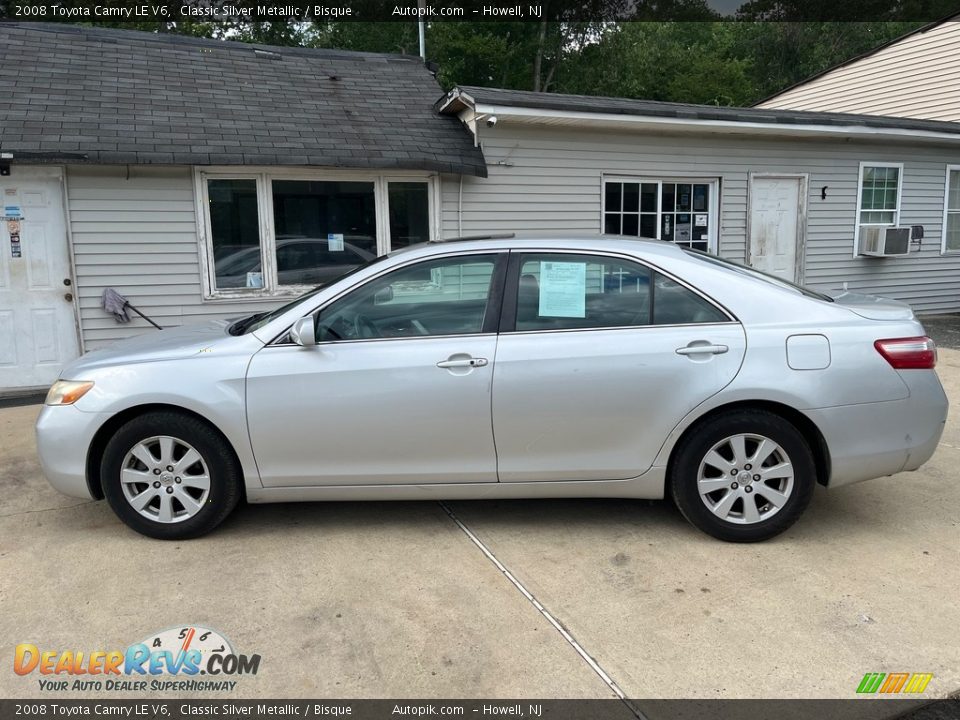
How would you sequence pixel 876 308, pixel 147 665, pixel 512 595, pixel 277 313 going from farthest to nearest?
pixel 277 313 < pixel 876 308 < pixel 512 595 < pixel 147 665

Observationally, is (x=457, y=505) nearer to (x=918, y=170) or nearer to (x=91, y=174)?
(x=91, y=174)

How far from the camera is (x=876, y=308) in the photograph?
147 inches

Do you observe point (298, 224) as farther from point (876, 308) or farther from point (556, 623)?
point (556, 623)

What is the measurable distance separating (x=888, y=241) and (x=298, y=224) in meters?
8.65

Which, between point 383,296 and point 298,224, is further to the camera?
point 298,224

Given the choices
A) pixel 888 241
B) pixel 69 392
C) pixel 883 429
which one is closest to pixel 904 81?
pixel 888 241

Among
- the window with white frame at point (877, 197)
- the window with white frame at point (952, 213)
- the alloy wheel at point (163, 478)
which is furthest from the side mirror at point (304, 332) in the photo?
the window with white frame at point (952, 213)

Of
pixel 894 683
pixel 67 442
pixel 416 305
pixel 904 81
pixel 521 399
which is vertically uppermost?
pixel 904 81

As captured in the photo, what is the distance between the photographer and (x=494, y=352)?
3531 millimetres

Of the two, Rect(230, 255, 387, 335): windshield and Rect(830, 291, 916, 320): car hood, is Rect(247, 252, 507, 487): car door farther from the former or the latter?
Rect(830, 291, 916, 320): car hood

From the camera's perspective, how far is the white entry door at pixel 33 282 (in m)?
7.09

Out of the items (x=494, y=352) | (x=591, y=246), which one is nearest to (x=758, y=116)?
(x=591, y=246)

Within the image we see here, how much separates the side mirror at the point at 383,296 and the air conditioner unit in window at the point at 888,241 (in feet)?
31.9

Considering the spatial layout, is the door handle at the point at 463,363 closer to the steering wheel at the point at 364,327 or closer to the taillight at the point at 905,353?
the steering wheel at the point at 364,327
